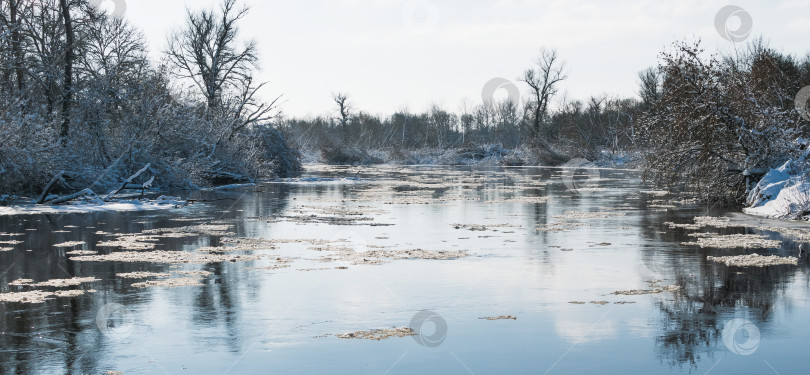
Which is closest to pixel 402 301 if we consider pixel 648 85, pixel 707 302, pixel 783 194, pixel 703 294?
pixel 707 302

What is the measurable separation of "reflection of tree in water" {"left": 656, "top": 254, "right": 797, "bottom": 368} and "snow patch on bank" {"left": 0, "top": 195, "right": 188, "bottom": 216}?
1663cm

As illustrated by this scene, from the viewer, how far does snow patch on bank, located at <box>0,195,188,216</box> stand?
23.2m

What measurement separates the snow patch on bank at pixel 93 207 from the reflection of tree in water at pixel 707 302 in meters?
16.6

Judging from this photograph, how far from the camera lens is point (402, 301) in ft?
32.4

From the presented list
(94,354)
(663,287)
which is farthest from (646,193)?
(94,354)

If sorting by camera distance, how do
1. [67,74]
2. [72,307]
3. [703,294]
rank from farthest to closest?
[67,74] < [703,294] < [72,307]

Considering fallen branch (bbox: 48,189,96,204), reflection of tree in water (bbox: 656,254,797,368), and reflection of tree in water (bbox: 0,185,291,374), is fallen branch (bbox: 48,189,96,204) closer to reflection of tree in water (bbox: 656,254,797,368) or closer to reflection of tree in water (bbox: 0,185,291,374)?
reflection of tree in water (bbox: 0,185,291,374)

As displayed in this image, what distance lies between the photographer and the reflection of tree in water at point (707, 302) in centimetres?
768

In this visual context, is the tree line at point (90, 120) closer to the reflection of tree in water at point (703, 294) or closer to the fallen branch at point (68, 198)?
the fallen branch at point (68, 198)

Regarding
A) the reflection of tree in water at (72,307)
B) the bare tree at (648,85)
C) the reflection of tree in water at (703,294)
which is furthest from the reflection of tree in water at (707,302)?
the bare tree at (648,85)

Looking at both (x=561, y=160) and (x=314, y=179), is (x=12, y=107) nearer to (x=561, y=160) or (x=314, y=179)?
(x=314, y=179)

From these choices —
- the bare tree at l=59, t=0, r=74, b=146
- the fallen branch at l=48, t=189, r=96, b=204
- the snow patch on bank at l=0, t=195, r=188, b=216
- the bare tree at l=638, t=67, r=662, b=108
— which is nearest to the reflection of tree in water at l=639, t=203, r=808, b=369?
the snow patch on bank at l=0, t=195, r=188, b=216

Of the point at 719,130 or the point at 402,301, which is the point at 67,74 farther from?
the point at 402,301

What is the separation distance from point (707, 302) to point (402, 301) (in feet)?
11.7
